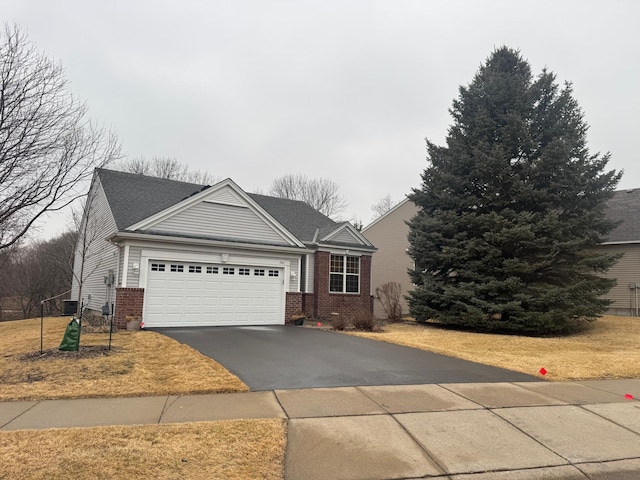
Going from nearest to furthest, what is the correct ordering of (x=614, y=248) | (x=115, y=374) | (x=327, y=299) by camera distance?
(x=115, y=374), (x=327, y=299), (x=614, y=248)

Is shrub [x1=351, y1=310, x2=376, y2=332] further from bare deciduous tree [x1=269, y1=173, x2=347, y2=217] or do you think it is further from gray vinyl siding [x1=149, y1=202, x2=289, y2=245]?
bare deciduous tree [x1=269, y1=173, x2=347, y2=217]

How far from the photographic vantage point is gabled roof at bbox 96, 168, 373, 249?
1514 centimetres

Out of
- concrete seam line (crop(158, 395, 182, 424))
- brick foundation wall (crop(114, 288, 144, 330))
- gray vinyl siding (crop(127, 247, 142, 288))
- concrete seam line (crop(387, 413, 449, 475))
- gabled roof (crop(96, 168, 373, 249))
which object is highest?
gabled roof (crop(96, 168, 373, 249))

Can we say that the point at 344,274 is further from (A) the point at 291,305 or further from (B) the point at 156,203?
(B) the point at 156,203

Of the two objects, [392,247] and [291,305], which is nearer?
[291,305]

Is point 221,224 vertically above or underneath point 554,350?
above

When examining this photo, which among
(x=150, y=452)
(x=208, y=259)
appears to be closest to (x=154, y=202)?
(x=208, y=259)

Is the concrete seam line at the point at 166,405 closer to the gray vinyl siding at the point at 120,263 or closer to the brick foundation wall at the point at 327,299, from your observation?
the gray vinyl siding at the point at 120,263

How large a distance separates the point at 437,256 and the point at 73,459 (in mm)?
14073

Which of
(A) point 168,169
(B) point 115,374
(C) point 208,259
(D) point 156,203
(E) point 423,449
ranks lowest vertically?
(E) point 423,449

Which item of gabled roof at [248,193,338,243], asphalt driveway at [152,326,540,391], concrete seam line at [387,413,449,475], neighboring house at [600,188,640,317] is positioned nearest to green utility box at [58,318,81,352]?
asphalt driveway at [152,326,540,391]

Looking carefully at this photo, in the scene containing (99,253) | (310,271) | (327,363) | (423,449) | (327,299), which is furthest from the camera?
(310,271)

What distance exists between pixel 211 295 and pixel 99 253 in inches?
238

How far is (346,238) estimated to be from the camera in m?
19.2
